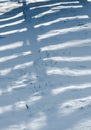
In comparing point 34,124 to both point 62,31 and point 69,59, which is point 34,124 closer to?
point 69,59

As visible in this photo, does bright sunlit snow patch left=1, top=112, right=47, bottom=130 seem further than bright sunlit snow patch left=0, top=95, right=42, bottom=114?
No

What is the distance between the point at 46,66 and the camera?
Result: 21.8ft

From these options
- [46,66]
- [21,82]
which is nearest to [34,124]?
[21,82]

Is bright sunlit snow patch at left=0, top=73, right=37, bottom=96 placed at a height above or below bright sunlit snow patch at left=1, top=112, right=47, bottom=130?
above

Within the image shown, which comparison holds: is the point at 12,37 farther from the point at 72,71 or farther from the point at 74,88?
the point at 74,88

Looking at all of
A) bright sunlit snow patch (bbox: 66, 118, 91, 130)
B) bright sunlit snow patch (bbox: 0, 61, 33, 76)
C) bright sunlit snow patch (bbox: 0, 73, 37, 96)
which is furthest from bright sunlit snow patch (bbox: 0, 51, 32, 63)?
bright sunlit snow patch (bbox: 66, 118, 91, 130)

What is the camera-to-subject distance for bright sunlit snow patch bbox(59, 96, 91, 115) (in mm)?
5117

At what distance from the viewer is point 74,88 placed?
570cm

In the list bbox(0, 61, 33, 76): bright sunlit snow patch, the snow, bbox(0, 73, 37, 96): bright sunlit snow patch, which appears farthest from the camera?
bbox(0, 61, 33, 76): bright sunlit snow patch

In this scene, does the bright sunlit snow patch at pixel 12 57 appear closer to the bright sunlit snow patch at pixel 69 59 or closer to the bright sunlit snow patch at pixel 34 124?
the bright sunlit snow patch at pixel 69 59

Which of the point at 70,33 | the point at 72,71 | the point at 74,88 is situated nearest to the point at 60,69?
the point at 72,71

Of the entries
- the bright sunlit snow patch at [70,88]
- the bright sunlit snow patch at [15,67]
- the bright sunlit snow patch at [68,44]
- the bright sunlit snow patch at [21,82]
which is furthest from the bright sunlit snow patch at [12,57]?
the bright sunlit snow patch at [70,88]

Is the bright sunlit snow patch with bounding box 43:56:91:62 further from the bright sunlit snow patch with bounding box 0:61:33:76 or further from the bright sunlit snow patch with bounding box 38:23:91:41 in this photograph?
the bright sunlit snow patch with bounding box 38:23:91:41

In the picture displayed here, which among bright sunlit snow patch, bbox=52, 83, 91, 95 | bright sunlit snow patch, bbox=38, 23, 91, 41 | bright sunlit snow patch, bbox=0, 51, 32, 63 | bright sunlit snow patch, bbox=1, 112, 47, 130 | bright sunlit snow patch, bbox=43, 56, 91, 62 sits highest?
bright sunlit snow patch, bbox=38, 23, 91, 41
